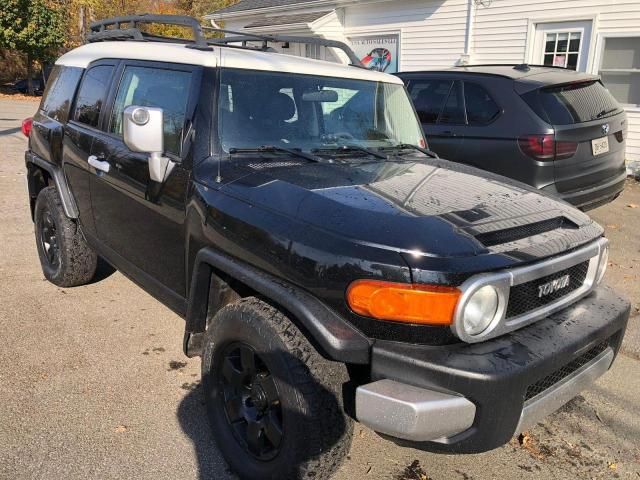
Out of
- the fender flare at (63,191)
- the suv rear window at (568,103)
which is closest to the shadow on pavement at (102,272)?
the fender flare at (63,191)

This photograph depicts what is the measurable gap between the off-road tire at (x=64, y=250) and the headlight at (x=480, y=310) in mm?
3397

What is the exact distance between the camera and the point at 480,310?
2178mm

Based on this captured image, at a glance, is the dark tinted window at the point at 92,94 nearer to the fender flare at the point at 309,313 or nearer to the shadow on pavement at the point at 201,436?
the fender flare at the point at 309,313

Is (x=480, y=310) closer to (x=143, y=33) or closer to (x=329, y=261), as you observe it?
(x=329, y=261)

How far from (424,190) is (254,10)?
54.7ft

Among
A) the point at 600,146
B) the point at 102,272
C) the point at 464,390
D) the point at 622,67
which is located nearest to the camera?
the point at 464,390

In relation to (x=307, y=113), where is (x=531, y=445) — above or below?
below

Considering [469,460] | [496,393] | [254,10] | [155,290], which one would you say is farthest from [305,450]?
[254,10]

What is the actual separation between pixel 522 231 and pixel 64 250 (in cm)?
353

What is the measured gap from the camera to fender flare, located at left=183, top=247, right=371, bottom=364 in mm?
2164

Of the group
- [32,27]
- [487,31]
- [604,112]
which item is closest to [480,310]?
[604,112]

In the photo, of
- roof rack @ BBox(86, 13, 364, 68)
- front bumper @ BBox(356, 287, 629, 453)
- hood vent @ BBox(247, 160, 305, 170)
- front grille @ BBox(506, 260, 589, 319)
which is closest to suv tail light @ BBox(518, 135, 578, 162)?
roof rack @ BBox(86, 13, 364, 68)

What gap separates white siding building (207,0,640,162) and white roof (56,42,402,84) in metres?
7.55

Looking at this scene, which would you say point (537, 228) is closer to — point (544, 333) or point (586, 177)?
point (544, 333)
